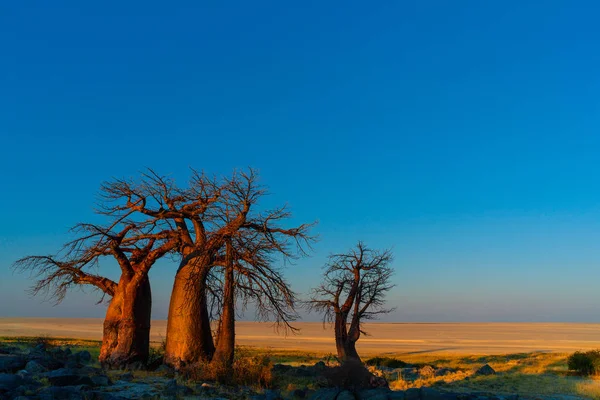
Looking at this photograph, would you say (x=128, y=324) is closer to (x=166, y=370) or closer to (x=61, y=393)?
(x=166, y=370)

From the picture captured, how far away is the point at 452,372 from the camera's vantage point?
21.8m

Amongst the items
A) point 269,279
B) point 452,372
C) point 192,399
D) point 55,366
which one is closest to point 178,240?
point 269,279

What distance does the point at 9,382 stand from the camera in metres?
11.4

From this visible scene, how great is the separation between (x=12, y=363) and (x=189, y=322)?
185 inches

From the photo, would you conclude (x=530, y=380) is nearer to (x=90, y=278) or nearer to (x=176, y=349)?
(x=176, y=349)

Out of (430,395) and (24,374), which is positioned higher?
(24,374)

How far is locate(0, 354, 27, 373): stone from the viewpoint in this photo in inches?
538

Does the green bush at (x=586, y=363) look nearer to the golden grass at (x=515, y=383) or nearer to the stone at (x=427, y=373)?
the golden grass at (x=515, y=383)

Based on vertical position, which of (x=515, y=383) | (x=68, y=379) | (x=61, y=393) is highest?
(x=68, y=379)

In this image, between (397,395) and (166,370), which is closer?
(397,395)

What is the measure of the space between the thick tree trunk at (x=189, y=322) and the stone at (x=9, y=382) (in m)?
4.95

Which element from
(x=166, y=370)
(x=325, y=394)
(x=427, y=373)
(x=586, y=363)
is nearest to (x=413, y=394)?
(x=325, y=394)

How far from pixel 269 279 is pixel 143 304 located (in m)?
5.08

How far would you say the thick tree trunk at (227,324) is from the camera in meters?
15.2
